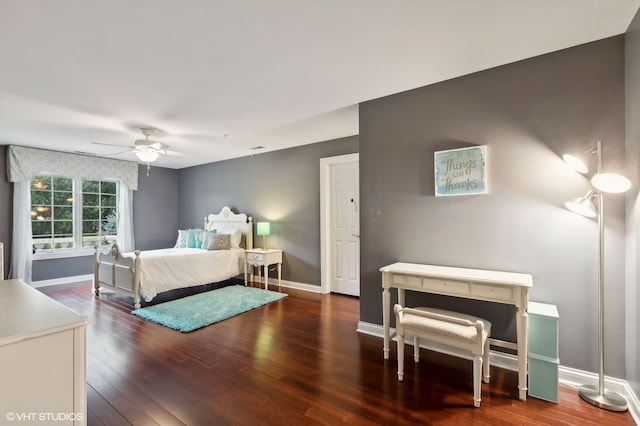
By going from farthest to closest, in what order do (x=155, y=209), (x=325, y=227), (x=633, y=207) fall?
1. (x=155, y=209)
2. (x=325, y=227)
3. (x=633, y=207)

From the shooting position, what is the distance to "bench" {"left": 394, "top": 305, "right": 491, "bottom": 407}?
1918 millimetres

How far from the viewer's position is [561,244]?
2.23 meters

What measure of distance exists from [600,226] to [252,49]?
2720mm

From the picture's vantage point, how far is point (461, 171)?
103 inches

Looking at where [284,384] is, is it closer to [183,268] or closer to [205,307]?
[205,307]

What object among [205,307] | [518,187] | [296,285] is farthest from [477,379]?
[296,285]

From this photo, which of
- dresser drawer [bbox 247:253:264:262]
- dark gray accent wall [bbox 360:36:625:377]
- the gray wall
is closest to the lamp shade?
dresser drawer [bbox 247:253:264:262]

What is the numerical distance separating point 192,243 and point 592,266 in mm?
5671

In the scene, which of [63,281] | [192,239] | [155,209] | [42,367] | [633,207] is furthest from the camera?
[155,209]

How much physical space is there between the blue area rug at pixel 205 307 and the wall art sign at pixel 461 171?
9.43 feet

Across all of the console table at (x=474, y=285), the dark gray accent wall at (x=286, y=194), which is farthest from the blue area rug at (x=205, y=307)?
the console table at (x=474, y=285)

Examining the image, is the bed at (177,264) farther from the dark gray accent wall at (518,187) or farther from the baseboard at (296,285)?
the dark gray accent wall at (518,187)

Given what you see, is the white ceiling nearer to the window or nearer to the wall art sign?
the wall art sign

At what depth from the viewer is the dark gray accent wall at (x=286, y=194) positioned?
4918 mm
